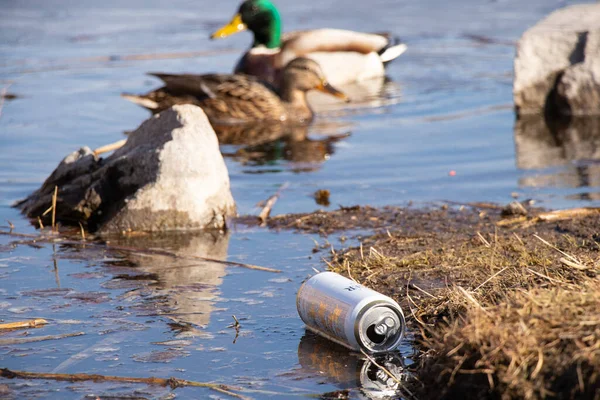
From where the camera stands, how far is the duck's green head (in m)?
14.2

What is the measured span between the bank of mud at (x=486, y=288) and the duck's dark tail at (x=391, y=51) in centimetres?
855

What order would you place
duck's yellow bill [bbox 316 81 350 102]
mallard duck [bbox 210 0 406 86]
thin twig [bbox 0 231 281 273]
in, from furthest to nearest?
1. mallard duck [bbox 210 0 406 86]
2. duck's yellow bill [bbox 316 81 350 102]
3. thin twig [bbox 0 231 281 273]

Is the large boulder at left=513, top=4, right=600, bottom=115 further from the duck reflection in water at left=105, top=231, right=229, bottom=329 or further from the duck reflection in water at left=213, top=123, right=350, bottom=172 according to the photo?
the duck reflection in water at left=105, top=231, right=229, bottom=329

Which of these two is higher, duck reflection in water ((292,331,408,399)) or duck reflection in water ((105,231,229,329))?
duck reflection in water ((105,231,229,329))

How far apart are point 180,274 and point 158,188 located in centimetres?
113

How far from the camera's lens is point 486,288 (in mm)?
4652

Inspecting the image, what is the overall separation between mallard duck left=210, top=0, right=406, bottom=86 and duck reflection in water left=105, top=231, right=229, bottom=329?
291 inches

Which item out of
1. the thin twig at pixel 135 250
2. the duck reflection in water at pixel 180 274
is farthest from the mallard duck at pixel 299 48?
the thin twig at pixel 135 250

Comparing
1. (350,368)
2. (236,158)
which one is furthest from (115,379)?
(236,158)

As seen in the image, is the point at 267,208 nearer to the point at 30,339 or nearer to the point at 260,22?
Answer: the point at 30,339

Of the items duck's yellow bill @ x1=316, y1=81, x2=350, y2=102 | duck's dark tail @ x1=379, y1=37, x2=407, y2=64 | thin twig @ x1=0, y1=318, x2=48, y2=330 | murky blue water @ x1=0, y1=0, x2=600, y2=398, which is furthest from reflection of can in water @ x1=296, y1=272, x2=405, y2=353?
duck's dark tail @ x1=379, y1=37, x2=407, y2=64

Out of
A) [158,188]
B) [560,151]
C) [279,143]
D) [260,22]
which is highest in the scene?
[260,22]

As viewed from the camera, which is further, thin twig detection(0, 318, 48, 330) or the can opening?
thin twig detection(0, 318, 48, 330)

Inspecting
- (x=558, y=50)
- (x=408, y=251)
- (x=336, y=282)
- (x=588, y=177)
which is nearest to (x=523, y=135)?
(x=558, y=50)
